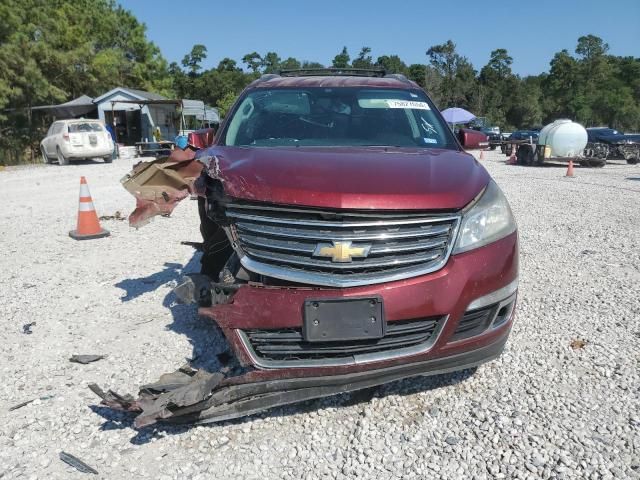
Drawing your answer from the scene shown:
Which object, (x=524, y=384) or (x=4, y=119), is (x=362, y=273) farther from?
(x=4, y=119)

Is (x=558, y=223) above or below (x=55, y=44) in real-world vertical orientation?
below

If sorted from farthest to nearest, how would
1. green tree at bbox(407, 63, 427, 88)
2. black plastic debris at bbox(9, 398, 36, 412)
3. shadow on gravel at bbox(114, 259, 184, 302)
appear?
green tree at bbox(407, 63, 427, 88) → shadow on gravel at bbox(114, 259, 184, 302) → black plastic debris at bbox(9, 398, 36, 412)

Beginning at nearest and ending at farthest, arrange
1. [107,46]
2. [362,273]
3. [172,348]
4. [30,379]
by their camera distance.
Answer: [362,273] → [30,379] → [172,348] → [107,46]

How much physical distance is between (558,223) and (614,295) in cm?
394

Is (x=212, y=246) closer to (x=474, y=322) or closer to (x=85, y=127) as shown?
(x=474, y=322)

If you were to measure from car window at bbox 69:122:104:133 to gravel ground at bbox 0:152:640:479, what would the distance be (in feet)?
56.1

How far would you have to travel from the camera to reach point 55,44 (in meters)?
29.2

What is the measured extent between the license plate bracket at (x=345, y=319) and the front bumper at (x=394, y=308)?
37 mm

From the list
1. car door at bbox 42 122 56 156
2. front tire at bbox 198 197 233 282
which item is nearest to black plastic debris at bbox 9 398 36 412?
front tire at bbox 198 197 233 282

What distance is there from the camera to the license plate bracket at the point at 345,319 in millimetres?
2494

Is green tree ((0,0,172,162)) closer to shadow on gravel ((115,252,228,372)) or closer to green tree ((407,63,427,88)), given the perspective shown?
shadow on gravel ((115,252,228,372))

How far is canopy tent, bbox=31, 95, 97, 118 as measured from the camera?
95.1 ft

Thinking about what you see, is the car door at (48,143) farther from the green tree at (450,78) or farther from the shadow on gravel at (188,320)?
the green tree at (450,78)

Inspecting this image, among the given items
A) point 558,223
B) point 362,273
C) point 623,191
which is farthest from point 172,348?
point 623,191
